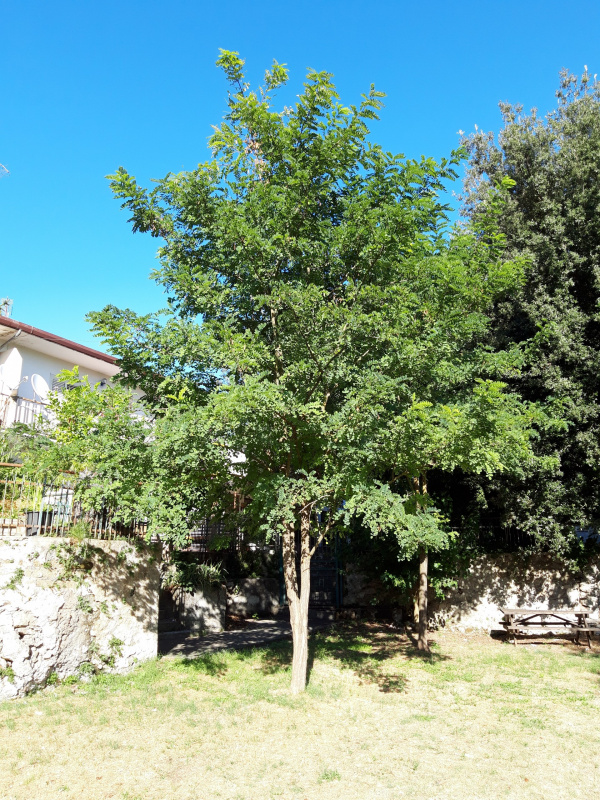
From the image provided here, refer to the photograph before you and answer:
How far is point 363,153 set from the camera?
9.23 metres

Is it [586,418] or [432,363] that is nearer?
[432,363]

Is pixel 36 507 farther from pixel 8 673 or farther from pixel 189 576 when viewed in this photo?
pixel 189 576

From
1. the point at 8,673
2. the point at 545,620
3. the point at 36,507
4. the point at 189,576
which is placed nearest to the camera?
the point at 8,673

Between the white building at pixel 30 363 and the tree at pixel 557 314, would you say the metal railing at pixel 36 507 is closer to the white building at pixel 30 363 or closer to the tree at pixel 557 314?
the white building at pixel 30 363

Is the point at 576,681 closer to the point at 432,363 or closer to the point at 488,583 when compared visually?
the point at 488,583

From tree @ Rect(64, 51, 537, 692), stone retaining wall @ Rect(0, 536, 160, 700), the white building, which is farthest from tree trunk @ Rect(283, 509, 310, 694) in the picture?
the white building

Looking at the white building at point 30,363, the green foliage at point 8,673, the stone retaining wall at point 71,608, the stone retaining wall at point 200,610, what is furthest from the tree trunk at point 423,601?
the white building at point 30,363

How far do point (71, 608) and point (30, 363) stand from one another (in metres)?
8.87

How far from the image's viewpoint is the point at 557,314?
12.1 meters

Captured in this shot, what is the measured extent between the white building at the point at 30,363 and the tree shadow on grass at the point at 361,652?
7544mm

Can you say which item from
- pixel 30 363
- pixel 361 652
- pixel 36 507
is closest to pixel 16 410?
pixel 30 363

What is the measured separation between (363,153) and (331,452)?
490 cm

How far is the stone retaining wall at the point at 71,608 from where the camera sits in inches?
307

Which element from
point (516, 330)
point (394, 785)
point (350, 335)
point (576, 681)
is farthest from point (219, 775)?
point (516, 330)
